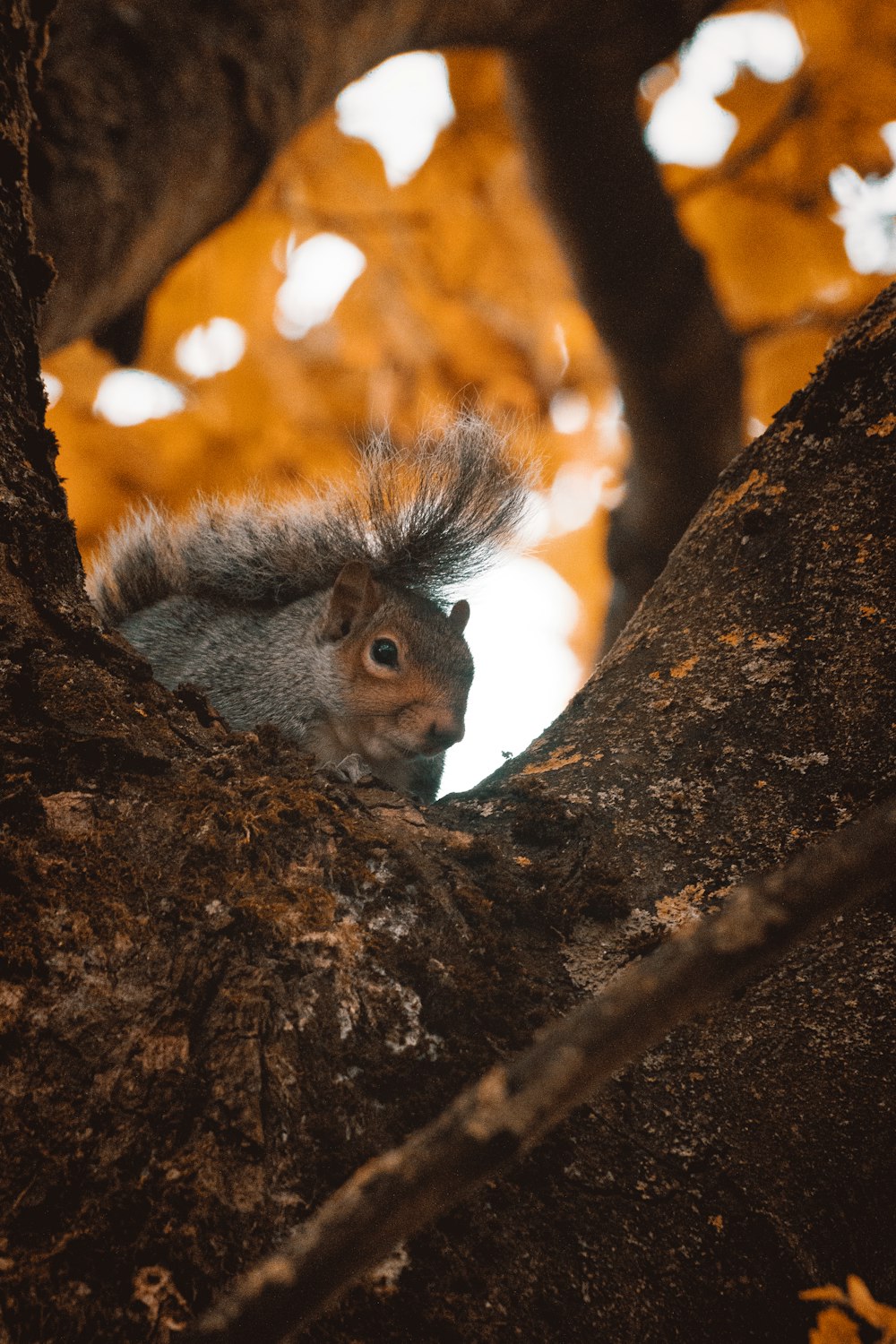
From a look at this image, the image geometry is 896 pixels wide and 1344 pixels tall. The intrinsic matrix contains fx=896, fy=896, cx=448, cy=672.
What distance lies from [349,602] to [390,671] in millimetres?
317

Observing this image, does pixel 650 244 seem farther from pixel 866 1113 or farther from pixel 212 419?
pixel 866 1113

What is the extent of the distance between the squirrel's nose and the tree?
1304 mm

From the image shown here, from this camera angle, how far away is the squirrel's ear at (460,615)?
3.33 m

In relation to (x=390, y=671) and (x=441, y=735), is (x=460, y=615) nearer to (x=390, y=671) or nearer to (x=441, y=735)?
(x=390, y=671)

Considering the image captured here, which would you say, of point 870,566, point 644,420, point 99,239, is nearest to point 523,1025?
point 870,566

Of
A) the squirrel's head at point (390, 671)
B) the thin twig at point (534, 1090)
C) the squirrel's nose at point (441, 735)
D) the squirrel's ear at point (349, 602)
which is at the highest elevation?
the squirrel's ear at point (349, 602)

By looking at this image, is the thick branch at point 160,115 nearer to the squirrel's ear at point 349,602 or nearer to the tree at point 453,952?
the tree at point 453,952

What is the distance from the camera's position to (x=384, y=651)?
2.90 meters

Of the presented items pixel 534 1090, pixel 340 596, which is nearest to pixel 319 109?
pixel 340 596

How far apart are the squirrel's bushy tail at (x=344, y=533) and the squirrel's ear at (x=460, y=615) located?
0.36 feet

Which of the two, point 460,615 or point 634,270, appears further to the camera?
point 460,615

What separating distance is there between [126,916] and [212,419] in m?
2.49

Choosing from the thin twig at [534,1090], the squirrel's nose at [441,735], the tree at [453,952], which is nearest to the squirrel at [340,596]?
the squirrel's nose at [441,735]

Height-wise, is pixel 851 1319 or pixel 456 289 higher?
pixel 456 289
